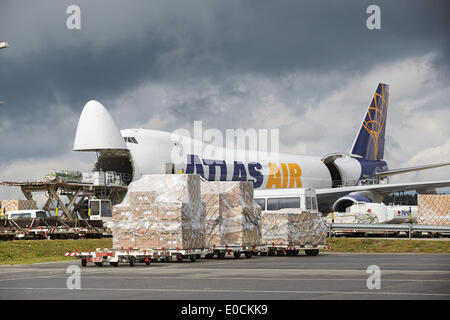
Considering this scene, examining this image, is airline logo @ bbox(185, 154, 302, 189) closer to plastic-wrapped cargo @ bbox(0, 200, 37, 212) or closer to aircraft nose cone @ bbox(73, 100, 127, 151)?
aircraft nose cone @ bbox(73, 100, 127, 151)

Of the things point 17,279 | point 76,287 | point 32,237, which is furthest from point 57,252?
point 76,287

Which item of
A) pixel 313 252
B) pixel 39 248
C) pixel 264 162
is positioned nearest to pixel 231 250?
pixel 313 252

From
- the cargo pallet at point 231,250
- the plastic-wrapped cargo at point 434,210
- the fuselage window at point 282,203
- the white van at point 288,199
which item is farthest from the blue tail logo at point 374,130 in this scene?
the cargo pallet at point 231,250

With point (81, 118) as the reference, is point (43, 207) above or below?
below

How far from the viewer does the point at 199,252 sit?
20.8m

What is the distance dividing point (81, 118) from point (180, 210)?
23919 mm

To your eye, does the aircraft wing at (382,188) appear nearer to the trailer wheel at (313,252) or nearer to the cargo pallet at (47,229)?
the cargo pallet at (47,229)

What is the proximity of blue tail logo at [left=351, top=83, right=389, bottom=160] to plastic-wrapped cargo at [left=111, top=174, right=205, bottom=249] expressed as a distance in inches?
1838

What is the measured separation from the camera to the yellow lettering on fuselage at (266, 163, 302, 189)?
51844 mm

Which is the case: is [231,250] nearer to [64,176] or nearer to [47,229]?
[47,229]

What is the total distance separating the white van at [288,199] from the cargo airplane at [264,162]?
Result: 12980mm

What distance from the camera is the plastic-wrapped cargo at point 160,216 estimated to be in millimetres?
19578
